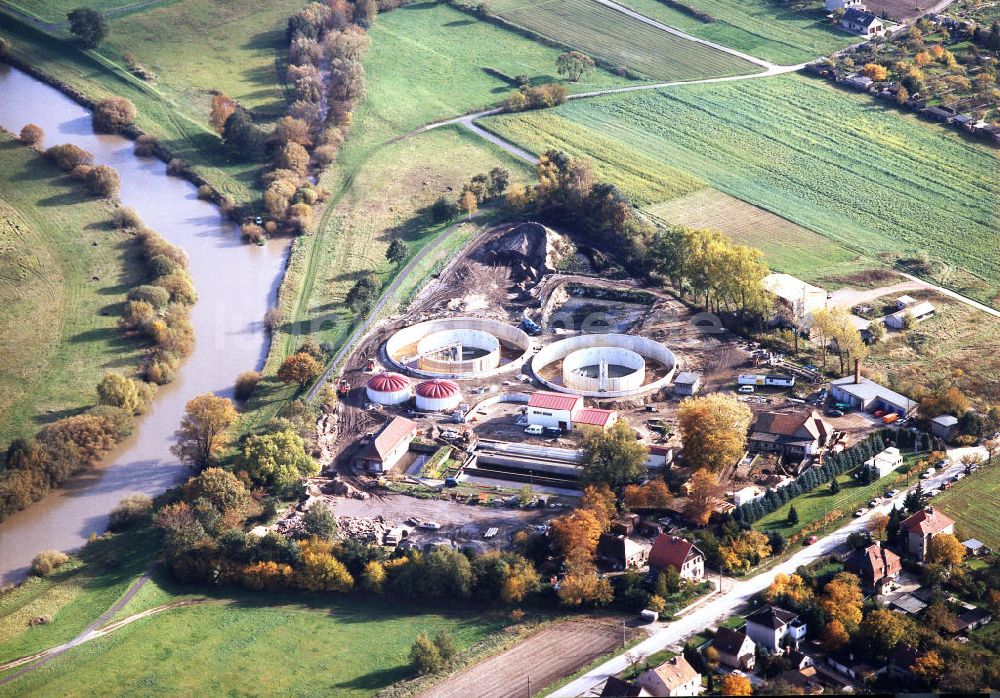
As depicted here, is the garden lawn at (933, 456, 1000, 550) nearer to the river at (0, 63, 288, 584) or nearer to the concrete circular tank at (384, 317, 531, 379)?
the concrete circular tank at (384, 317, 531, 379)

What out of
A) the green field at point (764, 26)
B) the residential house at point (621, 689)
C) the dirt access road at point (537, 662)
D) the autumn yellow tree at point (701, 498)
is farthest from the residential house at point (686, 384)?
the green field at point (764, 26)

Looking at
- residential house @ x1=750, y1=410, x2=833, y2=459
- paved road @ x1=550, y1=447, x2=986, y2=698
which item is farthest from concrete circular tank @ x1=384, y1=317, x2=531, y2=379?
paved road @ x1=550, y1=447, x2=986, y2=698

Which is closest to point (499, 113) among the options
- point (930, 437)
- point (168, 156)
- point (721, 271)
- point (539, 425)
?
point (168, 156)

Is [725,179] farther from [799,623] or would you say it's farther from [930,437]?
[799,623]

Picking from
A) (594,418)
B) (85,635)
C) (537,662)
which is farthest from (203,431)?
(537,662)

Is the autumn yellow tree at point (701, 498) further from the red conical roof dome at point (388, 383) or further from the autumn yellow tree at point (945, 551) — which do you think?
the red conical roof dome at point (388, 383)
